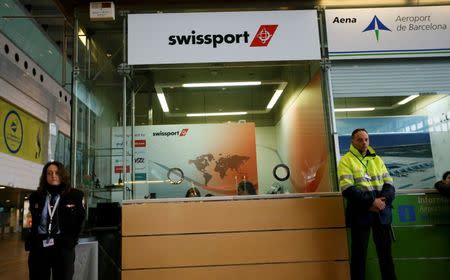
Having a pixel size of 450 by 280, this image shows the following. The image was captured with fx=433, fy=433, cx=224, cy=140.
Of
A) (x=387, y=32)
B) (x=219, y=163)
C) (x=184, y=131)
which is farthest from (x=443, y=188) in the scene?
(x=184, y=131)

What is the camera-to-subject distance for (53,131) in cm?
648

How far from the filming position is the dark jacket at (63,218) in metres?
3.62

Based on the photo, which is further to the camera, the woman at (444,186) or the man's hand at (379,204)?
the woman at (444,186)

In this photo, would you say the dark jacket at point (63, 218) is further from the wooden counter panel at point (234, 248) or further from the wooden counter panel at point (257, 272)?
the wooden counter panel at point (257, 272)

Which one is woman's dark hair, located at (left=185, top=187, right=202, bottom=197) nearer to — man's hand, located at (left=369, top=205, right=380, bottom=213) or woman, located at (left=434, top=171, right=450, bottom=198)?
man's hand, located at (left=369, top=205, right=380, bottom=213)

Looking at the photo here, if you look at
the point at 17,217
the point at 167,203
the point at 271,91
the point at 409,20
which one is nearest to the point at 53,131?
the point at 167,203

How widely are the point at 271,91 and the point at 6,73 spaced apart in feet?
29.8

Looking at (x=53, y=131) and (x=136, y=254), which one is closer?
(x=136, y=254)

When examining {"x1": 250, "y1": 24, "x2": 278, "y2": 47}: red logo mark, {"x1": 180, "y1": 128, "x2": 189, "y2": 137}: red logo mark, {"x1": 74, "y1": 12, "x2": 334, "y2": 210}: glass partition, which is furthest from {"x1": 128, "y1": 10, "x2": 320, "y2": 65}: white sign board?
{"x1": 180, "y1": 128, "x2": 189, "y2": 137}: red logo mark

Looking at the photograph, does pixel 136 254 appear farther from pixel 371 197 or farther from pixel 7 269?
pixel 7 269

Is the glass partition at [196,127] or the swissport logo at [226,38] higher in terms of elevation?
the swissport logo at [226,38]

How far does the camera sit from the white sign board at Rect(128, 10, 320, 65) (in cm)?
498

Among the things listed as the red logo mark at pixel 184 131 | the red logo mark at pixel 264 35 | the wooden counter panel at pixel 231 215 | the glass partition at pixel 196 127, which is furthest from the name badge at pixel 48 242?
the red logo mark at pixel 264 35

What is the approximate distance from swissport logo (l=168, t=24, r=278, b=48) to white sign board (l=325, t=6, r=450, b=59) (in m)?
0.74
